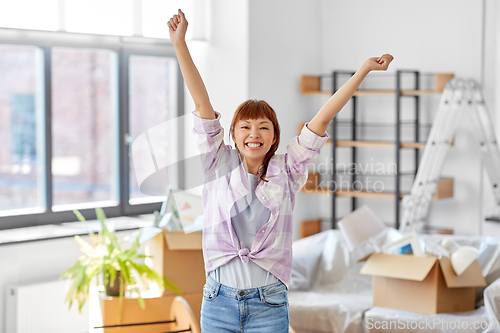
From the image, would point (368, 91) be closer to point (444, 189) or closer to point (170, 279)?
point (444, 189)

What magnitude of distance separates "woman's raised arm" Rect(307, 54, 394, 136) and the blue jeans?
1.15 ft

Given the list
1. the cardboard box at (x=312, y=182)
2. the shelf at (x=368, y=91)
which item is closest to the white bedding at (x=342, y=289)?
the cardboard box at (x=312, y=182)

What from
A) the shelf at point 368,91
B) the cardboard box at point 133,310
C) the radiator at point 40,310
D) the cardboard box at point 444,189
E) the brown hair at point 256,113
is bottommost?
the radiator at point 40,310

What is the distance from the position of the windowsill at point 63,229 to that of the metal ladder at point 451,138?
5.15ft

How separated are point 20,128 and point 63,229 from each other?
0.62 metres

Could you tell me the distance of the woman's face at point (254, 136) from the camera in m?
1.24

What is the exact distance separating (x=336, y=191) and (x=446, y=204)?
27.2 inches

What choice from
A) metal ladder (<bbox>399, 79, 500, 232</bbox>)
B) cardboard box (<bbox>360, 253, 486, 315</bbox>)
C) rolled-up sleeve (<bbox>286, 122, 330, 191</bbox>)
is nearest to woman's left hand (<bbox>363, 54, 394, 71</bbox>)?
rolled-up sleeve (<bbox>286, 122, 330, 191</bbox>)

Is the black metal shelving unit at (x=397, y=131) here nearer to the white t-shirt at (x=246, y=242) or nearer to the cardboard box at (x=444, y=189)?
the cardboard box at (x=444, y=189)

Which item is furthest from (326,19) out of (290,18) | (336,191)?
(336,191)

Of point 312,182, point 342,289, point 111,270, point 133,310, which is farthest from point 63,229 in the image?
point 312,182

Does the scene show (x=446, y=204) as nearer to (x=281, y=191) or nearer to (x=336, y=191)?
(x=336, y=191)

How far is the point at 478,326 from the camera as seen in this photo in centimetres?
226

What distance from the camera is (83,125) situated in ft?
11.7
